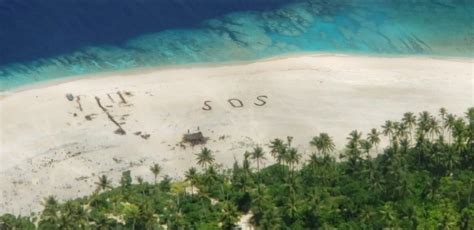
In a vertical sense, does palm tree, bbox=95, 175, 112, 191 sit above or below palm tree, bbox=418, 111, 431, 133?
below

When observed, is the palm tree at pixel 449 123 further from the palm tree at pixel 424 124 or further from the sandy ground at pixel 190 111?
the sandy ground at pixel 190 111

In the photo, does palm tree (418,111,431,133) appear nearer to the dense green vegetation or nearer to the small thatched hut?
the dense green vegetation

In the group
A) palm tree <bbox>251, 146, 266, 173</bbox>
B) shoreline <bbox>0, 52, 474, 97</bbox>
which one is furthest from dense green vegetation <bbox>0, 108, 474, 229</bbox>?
shoreline <bbox>0, 52, 474, 97</bbox>

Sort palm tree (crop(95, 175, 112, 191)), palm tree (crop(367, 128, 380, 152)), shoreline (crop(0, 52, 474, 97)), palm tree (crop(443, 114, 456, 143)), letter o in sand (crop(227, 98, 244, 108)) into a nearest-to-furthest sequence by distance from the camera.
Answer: palm tree (crop(95, 175, 112, 191)) → palm tree (crop(367, 128, 380, 152)) → palm tree (crop(443, 114, 456, 143)) → letter o in sand (crop(227, 98, 244, 108)) → shoreline (crop(0, 52, 474, 97))

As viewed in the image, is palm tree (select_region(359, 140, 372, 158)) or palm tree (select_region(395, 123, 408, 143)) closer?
palm tree (select_region(359, 140, 372, 158))

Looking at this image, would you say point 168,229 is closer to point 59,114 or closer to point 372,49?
point 59,114

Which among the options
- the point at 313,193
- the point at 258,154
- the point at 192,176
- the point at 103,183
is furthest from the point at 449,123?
the point at 103,183

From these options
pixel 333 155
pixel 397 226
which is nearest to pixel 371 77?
pixel 333 155
